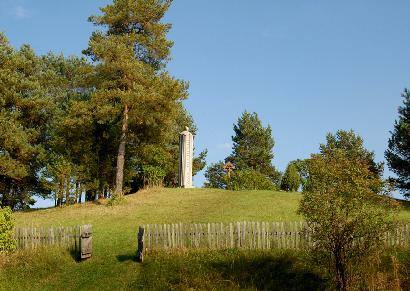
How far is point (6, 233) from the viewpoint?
21672mm

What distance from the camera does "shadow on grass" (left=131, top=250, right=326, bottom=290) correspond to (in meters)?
16.8

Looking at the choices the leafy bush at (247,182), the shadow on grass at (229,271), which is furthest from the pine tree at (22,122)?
the shadow on grass at (229,271)

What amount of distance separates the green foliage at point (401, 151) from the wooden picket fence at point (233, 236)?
26.6m

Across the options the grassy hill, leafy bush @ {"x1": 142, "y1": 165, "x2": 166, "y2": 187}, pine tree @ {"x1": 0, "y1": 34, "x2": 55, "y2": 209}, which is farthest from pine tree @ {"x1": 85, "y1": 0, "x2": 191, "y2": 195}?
the grassy hill

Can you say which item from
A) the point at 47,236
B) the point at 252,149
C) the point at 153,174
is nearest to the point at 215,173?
the point at 252,149

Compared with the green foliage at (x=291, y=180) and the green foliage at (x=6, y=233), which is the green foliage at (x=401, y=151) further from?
the green foliage at (x=6, y=233)

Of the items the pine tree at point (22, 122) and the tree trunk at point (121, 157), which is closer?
the tree trunk at point (121, 157)

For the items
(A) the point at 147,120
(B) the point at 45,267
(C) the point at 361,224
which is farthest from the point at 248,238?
(A) the point at 147,120

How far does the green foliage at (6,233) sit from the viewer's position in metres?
21.7

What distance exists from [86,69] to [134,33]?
17.2ft

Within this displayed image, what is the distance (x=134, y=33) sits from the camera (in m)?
41.2

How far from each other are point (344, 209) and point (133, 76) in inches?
1089

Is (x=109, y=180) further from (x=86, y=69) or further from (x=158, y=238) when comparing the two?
(x=158, y=238)

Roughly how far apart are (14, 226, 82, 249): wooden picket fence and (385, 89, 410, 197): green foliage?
3249 centimetres
